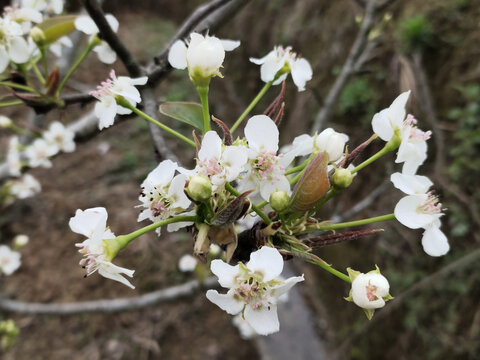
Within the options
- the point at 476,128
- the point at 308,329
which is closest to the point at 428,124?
the point at 476,128

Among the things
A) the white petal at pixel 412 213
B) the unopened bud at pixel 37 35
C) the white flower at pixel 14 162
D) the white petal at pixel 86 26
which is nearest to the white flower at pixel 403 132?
the white petal at pixel 412 213

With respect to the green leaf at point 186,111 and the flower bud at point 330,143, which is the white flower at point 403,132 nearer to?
the flower bud at point 330,143

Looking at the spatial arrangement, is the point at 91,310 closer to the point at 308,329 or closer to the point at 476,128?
the point at 308,329

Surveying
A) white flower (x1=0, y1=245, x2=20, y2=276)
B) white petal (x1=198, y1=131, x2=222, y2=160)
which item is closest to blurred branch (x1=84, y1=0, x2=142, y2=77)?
white petal (x1=198, y1=131, x2=222, y2=160)

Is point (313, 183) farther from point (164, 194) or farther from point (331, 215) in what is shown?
point (331, 215)

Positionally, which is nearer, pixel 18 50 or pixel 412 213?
pixel 412 213

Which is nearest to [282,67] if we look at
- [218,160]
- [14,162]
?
[218,160]

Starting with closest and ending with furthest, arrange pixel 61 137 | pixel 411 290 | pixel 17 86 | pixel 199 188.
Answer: pixel 199 188 < pixel 17 86 < pixel 61 137 < pixel 411 290

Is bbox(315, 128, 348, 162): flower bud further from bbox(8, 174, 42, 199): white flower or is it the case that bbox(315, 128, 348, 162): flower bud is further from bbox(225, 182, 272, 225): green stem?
bbox(8, 174, 42, 199): white flower
